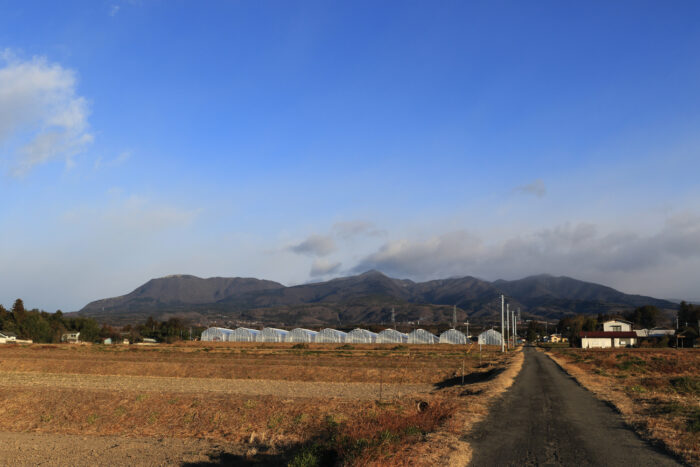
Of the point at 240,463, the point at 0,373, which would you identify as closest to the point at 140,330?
the point at 0,373

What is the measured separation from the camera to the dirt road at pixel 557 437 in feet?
45.5

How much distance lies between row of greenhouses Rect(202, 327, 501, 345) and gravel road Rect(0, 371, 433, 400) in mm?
89521

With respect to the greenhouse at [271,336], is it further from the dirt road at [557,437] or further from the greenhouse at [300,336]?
the dirt road at [557,437]

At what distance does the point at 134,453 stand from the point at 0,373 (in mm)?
42223

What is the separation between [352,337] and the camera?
139 meters

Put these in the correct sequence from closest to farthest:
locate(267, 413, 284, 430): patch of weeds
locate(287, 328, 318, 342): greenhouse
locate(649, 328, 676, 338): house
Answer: locate(267, 413, 284, 430): patch of weeds, locate(287, 328, 318, 342): greenhouse, locate(649, 328, 676, 338): house

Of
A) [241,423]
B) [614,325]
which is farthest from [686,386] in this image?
[614,325]

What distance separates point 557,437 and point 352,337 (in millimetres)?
124050

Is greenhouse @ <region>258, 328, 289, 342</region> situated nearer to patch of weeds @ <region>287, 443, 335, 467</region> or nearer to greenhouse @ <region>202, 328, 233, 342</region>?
greenhouse @ <region>202, 328, 233, 342</region>

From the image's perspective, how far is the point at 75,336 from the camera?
443 ft

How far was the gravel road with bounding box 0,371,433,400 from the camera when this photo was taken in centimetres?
3638

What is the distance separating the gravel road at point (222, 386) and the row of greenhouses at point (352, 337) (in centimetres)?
8952

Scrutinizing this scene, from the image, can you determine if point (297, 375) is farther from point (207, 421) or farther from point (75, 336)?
point (75, 336)

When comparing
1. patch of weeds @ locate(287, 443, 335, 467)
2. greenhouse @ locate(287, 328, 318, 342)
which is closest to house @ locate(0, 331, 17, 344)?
greenhouse @ locate(287, 328, 318, 342)
